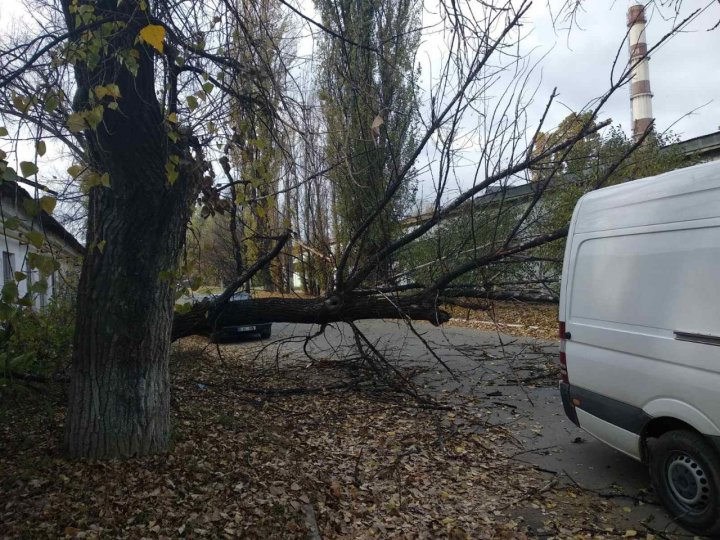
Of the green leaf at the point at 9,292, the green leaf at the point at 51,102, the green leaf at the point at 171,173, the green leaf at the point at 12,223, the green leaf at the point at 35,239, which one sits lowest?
the green leaf at the point at 9,292

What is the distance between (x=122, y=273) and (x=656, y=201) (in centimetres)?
388

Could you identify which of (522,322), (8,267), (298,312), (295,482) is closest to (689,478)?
(295,482)

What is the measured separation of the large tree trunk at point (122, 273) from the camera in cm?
388

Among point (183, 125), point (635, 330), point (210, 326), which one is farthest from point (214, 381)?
point (635, 330)

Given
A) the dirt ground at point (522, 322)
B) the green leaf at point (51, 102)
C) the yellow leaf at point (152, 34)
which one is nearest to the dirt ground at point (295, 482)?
the green leaf at point (51, 102)

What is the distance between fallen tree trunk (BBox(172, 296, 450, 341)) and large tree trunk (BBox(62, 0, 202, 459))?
325 cm

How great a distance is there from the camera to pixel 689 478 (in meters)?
3.40

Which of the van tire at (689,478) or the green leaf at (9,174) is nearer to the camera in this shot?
the green leaf at (9,174)

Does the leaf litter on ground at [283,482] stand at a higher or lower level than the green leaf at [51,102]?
lower

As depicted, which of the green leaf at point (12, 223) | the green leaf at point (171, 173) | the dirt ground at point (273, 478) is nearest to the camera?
the green leaf at point (12, 223)

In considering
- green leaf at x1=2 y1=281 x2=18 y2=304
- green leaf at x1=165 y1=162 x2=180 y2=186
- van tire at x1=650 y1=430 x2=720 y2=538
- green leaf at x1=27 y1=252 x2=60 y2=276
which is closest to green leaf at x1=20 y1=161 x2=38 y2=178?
green leaf at x1=27 y1=252 x2=60 y2=276

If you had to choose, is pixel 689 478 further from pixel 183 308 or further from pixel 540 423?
pixel 183 308

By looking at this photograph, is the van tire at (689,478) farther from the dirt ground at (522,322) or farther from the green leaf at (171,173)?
the dirt ground at (522,322)

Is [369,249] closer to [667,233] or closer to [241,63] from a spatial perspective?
[241,63]
